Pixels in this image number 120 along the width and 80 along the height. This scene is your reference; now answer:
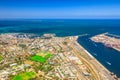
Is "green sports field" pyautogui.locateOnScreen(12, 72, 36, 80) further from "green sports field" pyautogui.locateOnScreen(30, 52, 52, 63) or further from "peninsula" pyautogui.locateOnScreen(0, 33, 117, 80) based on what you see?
"green sports field" pyautogui.locateOnScreen(30, 52, 52, 63)

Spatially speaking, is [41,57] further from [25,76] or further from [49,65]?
[25,76]

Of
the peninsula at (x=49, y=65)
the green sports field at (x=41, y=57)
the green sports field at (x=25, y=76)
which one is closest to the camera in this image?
the green sports field at (x=25, y=76)

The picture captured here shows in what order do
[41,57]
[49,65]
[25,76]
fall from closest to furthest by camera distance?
[25,76], [49,65], [41,57]

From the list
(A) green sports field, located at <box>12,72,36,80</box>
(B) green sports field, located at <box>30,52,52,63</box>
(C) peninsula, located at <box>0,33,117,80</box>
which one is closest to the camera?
(A) green sports field, located at <box>12,72,36,80</box>

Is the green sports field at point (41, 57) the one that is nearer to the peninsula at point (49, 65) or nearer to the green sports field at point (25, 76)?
the peninsula at point (49, 65)

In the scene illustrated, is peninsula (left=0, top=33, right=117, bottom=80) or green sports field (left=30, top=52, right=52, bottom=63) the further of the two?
green sports field (left=30, top=52, right=52, bottom=63)

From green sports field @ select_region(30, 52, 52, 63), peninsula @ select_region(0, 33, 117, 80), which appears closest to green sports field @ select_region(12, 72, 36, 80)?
peninsula @ select_region(0, 33, 117, 80)

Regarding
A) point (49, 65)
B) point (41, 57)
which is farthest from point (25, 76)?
point (41, 57)

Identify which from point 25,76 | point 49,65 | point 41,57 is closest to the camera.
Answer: point 25,76

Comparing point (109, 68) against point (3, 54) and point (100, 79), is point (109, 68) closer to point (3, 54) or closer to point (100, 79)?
point (100, 79)

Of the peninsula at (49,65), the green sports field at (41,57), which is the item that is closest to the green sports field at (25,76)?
the peninsula at (49,65)

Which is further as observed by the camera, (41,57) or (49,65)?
(41,57)

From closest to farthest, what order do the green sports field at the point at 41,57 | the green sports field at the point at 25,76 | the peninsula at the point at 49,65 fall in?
1. the green sports field at the point at 25,76
2. the peninsula at the point at 49,65
3. the green sports field at the point at 41,57
